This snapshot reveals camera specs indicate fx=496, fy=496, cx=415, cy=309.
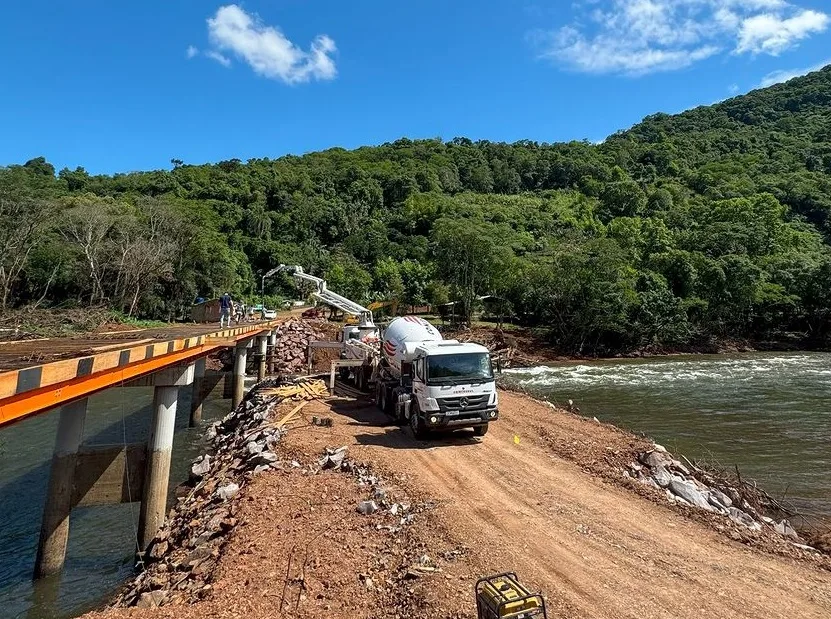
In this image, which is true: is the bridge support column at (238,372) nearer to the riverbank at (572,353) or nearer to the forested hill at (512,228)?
the forested hill at (512,228)

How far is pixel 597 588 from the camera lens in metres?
6.25

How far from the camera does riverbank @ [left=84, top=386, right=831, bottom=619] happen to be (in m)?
5.99

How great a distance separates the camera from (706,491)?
10602mm

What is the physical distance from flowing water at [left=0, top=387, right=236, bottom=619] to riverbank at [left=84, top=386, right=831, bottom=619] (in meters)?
2.53

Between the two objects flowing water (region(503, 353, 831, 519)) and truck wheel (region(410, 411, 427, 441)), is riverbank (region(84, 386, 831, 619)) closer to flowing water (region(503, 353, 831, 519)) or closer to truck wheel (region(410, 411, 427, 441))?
truck wheel (region(410, 411, 427, 441))

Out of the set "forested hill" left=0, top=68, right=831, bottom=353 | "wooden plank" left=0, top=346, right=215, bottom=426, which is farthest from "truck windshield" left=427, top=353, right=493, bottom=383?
"forested hill" left=0, top=68, right=831, bottom=353

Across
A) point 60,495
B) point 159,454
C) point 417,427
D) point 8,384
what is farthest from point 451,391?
point 8,384

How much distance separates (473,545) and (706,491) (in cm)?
630

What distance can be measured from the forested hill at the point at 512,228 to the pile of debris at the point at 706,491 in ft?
126

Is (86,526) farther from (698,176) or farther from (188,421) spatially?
(698,176)

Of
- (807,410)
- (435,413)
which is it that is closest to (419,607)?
(435,413)

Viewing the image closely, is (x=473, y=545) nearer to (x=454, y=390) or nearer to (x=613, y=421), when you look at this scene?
(x=454, y=390)

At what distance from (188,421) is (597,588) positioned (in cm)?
2066

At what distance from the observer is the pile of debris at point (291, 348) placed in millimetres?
32719
